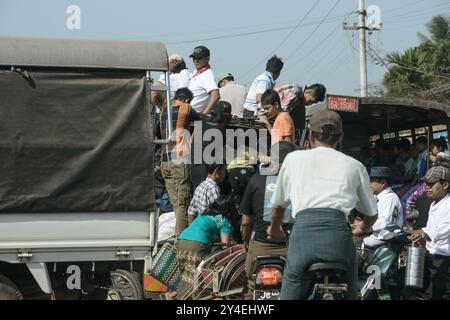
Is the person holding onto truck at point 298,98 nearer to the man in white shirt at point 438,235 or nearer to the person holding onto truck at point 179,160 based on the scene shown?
the person holding onto truck at point 179,160

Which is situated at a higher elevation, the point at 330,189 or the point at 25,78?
the point at 25,78

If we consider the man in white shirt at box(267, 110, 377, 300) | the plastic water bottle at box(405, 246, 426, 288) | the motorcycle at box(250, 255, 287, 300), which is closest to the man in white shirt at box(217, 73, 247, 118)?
the plastic water bottle at box(405, 246, 426, 288)

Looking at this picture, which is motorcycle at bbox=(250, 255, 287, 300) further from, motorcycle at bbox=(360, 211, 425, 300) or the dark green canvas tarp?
motorcycle at bbox=(360, 211, 425, 300)

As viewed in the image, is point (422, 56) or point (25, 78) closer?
point (25, 78)

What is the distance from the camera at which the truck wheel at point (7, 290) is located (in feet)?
21.6

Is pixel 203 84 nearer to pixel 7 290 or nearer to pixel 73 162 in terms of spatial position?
pixel 73 162

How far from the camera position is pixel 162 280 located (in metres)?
8.69

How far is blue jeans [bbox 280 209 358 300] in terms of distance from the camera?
4910mm

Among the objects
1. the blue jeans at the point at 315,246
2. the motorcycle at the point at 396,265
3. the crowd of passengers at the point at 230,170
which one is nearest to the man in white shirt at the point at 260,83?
the crowd of passengers at the point at 230,170

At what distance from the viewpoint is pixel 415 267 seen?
7816mm
